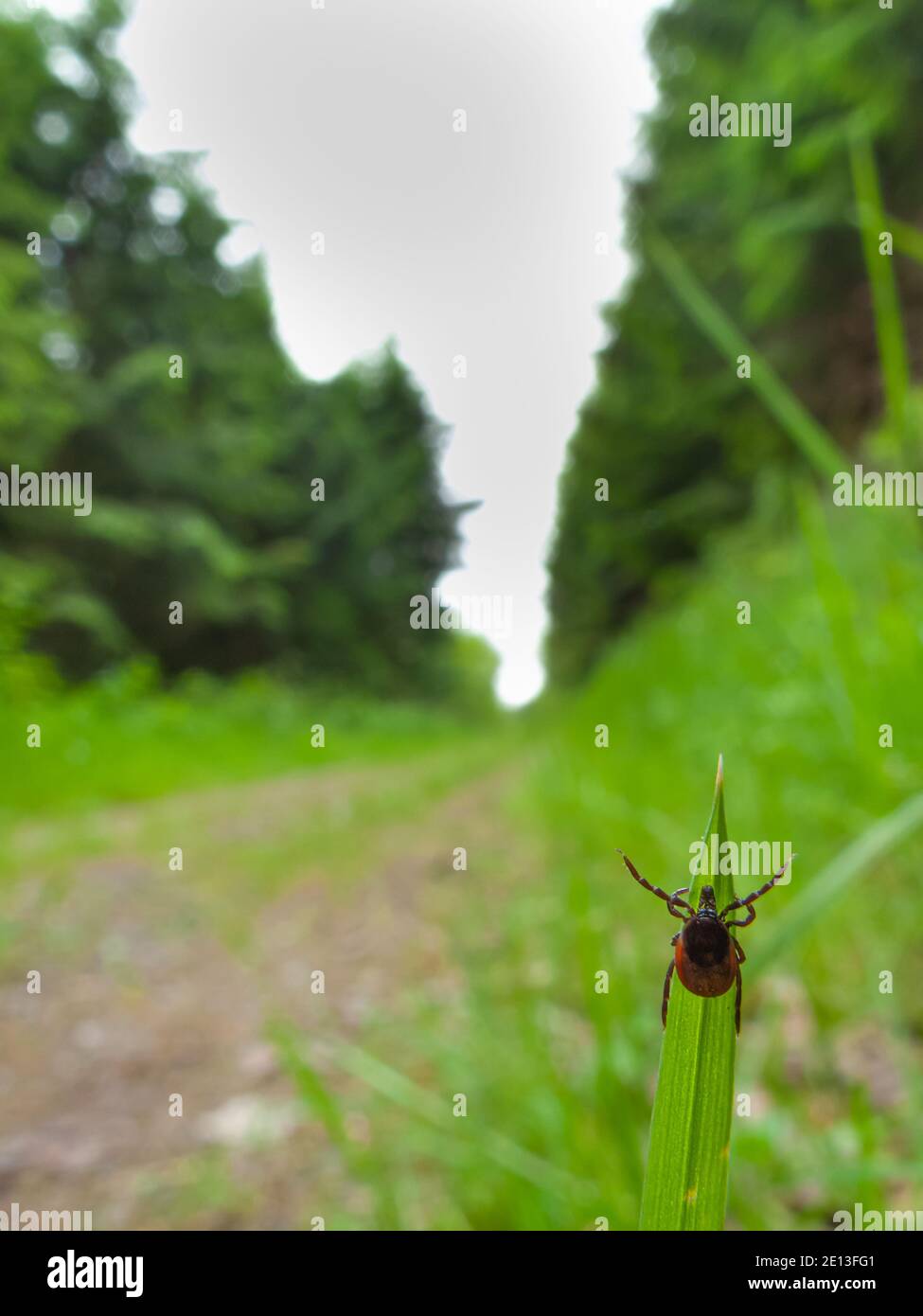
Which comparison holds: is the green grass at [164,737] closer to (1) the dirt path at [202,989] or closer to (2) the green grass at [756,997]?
(1) the dirt path at [202,989]

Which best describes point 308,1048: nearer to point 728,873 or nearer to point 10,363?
point 728,873

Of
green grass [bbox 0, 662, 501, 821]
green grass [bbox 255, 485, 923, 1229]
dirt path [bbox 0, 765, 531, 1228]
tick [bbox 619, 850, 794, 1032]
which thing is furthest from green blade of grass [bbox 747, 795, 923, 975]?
green grass [bbox 0, 662, 501, 821]

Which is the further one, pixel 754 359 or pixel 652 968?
pixel 652 968

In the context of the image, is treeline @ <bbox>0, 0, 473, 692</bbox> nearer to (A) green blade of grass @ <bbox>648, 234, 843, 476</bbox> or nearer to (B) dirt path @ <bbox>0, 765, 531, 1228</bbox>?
(B) dirt path @ <bbox>0, 765, 531, 1228</bbox>

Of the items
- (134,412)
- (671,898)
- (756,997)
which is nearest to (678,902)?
(671,898)

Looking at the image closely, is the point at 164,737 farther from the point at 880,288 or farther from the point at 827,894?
the point at 827,894

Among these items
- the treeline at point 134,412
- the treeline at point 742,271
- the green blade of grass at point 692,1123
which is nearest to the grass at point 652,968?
the green blade of grass at point 692,1123

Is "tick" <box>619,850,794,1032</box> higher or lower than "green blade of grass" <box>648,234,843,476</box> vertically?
lower
